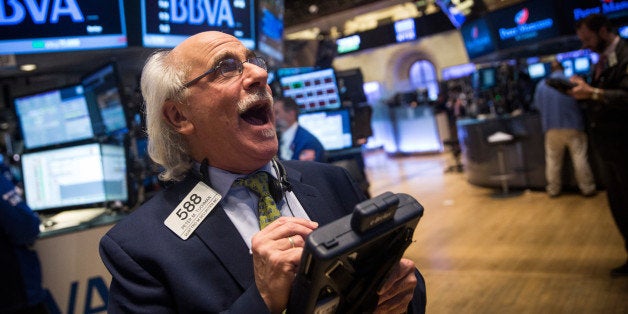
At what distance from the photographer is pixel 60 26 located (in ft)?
9.38

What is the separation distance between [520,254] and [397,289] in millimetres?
3489

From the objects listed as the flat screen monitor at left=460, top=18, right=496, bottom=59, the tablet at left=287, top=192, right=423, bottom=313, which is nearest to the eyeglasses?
the tablet at left=287, top=192, right=423, bottom=313

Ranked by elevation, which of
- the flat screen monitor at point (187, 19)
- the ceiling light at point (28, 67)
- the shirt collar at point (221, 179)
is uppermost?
the flat screen monitor at point (187, 19)

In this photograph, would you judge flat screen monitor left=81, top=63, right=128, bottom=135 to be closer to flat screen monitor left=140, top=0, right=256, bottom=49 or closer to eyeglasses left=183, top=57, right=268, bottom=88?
flat screen monitor left=140, top=0, right=256, bottom=49

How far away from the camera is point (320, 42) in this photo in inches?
251

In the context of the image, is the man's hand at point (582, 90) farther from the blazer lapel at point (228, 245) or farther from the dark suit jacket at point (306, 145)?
the blazer lapel at point (228, 245)

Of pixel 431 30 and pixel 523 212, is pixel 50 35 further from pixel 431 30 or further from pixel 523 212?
pixel 431 30

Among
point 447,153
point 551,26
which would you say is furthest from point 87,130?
point 447,153

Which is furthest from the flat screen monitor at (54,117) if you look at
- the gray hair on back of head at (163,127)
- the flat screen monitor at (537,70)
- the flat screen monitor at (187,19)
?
the flat screen monitor at (537,70)

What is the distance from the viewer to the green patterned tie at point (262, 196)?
49.2 inches

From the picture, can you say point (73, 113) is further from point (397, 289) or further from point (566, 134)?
point (566, 134)

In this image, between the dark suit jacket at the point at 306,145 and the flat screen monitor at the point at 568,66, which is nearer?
the dark suit jacket at the point at 306,145

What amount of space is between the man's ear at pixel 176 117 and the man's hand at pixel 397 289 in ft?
2.15

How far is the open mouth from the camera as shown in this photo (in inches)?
52.6
